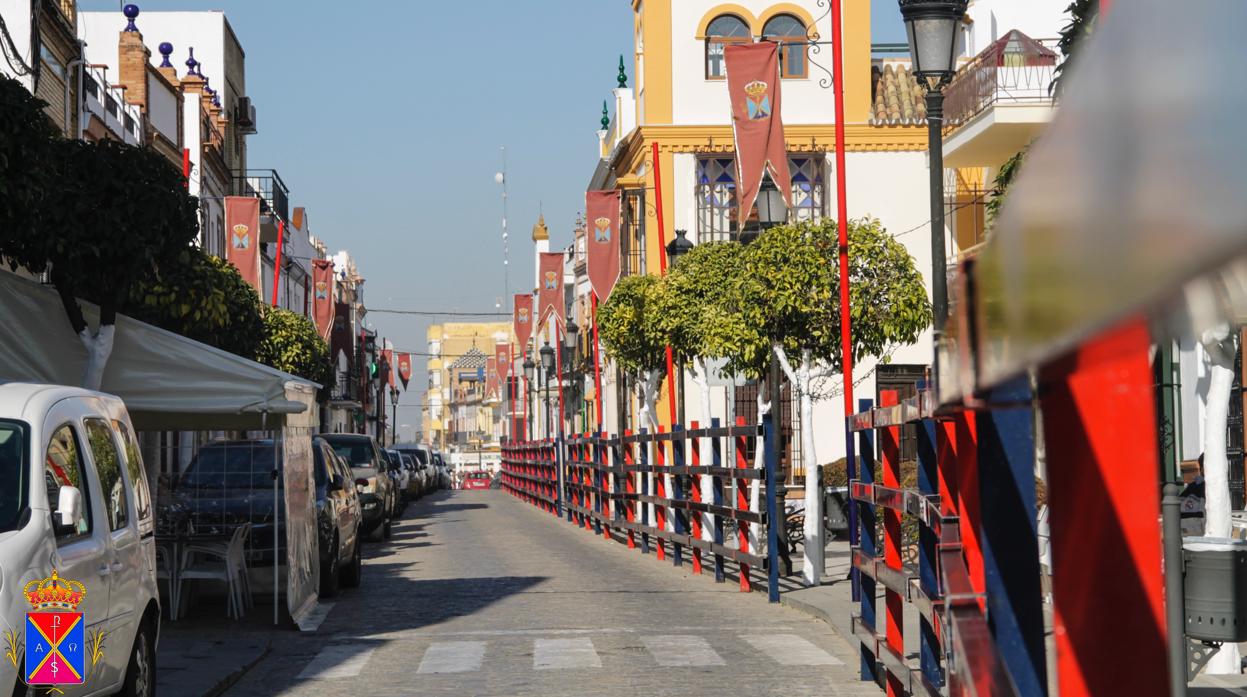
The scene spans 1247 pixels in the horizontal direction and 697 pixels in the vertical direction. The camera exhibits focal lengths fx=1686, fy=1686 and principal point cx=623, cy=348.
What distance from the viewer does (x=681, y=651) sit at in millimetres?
11789

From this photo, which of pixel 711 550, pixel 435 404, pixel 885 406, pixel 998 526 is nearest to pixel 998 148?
pixel 711 550

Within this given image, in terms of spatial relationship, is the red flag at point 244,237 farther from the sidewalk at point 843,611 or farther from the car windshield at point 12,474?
the car windshield at point 12,474

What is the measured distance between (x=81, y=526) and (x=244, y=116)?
A: 5675 centimetres

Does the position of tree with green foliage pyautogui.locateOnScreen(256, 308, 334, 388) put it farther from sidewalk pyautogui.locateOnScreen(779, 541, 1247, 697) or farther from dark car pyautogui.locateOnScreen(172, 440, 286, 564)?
dark car pyautogui.locateOnScreen(172, 440, 286, 564)

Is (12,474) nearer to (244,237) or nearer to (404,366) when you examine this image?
(244,237)

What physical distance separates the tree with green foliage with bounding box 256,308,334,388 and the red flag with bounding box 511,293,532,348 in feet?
47.8

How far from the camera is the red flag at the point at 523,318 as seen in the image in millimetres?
61312

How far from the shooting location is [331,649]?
495 inches

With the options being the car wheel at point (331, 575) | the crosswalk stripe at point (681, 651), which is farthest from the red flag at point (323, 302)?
the crosswalk stripe at point (681, 651)

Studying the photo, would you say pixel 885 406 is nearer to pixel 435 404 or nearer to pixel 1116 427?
pixel 1116 427

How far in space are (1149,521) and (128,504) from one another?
7.66 meters

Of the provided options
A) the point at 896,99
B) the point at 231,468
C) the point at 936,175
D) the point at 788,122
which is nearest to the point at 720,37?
the point at 788,122

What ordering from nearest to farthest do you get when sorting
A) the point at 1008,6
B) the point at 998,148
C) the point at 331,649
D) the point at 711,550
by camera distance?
the point at 331,649 < the point at 711,550 < the point at 998,148 < the point at 1008,6

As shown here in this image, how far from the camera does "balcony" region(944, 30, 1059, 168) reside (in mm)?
26516
